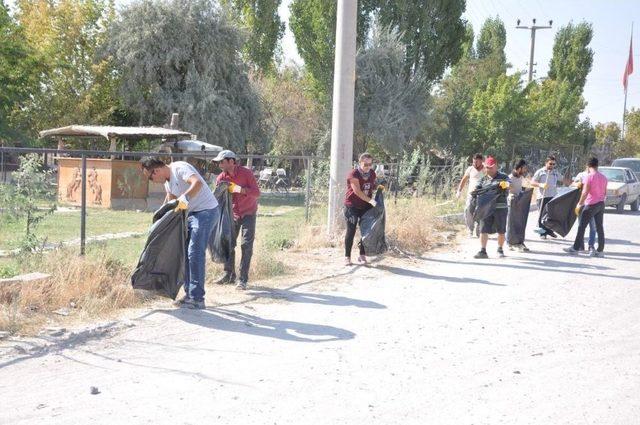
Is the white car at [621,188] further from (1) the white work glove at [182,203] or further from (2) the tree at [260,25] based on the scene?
(2) the tree at [260,25]

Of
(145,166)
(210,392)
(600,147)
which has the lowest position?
(210,392)

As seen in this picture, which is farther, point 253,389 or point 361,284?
point 361,284

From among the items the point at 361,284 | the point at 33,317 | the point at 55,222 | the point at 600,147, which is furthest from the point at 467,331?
the point at 600,147

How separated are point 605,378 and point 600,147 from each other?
236 feet

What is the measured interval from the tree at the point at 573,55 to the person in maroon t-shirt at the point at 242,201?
1888 inches

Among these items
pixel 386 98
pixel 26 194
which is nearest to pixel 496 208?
pixel 26 194

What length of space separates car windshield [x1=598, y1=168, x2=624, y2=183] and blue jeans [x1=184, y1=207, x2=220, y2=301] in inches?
773

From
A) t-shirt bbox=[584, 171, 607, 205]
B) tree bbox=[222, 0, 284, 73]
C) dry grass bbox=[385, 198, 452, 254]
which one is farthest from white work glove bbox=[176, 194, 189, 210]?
tree bbox=[222, 0, 284, 73]

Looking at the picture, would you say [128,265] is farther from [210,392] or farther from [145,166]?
[210,392]

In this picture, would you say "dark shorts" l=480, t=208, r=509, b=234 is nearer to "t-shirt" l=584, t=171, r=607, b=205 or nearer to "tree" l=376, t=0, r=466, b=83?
"t-shirt" l=584, t=171, r=607, b=205

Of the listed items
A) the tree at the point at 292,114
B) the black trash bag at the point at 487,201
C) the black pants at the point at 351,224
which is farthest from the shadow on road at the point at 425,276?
the tree at the point at 292,114

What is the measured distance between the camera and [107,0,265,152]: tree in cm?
3036

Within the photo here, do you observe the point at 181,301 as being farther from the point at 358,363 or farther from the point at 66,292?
the point at 358,363

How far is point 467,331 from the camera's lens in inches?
261
